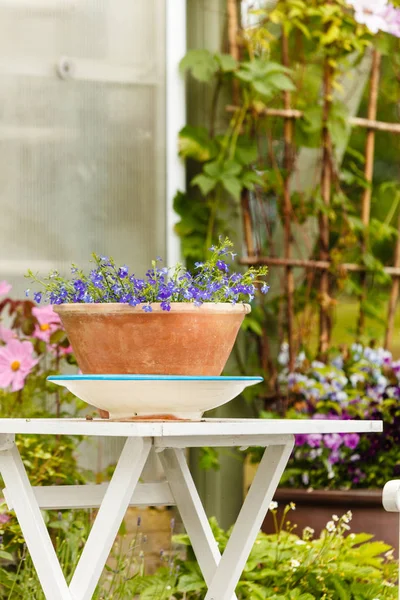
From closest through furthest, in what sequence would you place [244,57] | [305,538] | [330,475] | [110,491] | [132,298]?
[110,491], [132,298], [305,538], [330,475], [244,57]

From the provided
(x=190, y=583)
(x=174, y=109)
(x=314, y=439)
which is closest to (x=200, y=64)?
Answer: (x=174, y=109)

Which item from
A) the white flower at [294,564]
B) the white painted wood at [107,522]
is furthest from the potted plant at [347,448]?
the white painted wood at [107,522]

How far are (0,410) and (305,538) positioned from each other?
37.2 inches

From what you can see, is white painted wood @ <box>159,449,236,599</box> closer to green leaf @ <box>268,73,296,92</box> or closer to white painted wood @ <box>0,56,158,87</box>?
white painted wood @ <box>0,56,158,87</box>

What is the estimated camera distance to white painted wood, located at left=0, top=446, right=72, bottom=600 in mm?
1571

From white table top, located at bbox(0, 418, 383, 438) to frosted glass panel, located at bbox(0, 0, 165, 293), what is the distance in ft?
5.01

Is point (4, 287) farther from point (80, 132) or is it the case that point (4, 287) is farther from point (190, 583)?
point (190, 583)

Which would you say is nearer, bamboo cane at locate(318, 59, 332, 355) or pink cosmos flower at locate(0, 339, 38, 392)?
pink cosmos flower at locate(0, 339, 38, 392)

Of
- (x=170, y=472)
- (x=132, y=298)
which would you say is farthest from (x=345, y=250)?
(x=132, y=298)

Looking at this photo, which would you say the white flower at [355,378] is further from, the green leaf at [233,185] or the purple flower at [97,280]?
the purple flower at [97,280]

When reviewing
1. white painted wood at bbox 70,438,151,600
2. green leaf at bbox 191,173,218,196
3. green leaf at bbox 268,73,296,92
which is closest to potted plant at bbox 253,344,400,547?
green leaf at bbox 191,173,218,196

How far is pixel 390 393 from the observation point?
132 inches

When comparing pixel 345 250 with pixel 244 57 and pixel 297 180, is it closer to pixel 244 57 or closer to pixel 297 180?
pixel 297 180

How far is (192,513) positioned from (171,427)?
0.53 metres
